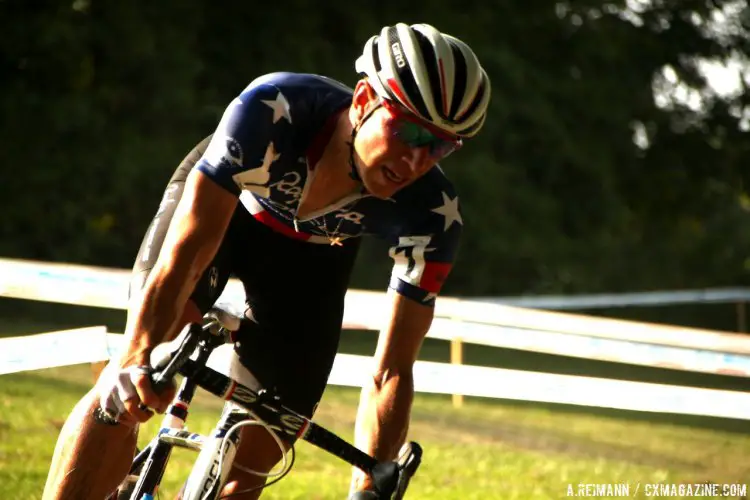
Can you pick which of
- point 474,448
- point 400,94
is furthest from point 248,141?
point 474,448

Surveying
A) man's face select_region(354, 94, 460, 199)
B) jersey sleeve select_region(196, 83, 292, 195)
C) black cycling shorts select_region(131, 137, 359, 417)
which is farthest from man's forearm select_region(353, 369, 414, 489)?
jersey sleeve select_region(196, 83, 292, 195)

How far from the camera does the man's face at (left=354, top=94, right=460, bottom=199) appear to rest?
3.20 metres

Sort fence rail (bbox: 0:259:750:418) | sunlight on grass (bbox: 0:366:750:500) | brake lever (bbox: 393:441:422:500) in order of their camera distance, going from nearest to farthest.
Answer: brake lever (bbox: 393:441:422:500)
sunlight on grass (bbox: 0:366:750:500)
fence rail (bbox: 0:259:750:418)

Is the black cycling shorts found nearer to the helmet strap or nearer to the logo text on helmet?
the helmet strap

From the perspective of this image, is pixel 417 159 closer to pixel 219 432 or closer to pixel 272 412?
pixel 272 412

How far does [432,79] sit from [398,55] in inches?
5.6

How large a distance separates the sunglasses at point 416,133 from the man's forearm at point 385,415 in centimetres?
71

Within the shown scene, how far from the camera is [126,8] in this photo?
47.8ft

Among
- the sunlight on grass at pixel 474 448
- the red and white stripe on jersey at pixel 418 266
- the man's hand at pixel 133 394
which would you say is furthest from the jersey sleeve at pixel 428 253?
the sunlight on grass at pixel 474 448

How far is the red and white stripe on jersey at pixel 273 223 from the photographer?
3.96 m

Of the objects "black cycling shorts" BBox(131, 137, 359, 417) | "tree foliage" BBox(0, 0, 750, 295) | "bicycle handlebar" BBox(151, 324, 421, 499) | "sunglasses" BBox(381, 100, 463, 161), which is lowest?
"tree foliage" BBox(0, 0, 750, 295)

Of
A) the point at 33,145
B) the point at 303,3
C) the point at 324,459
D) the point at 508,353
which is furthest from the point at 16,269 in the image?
the point at 303,3

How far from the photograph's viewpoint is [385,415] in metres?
3.45

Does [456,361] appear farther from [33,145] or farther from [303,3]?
[303,3]
